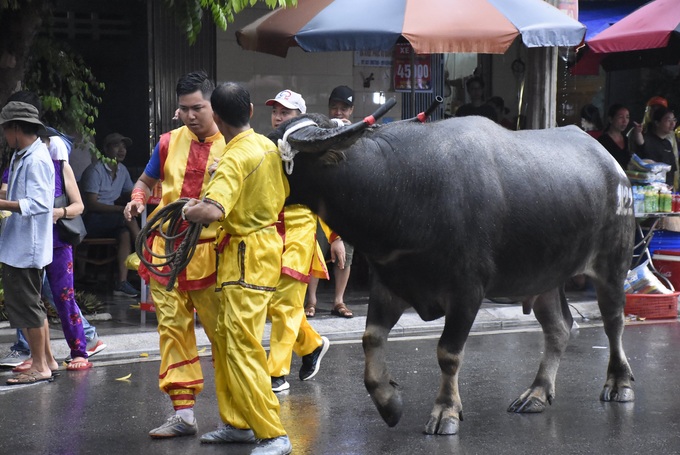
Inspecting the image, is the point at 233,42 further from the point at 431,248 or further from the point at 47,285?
the point at 431,248

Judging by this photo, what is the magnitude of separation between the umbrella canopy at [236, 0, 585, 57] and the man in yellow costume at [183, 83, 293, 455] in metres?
4.21

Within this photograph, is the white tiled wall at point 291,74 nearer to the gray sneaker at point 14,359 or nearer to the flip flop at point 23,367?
the gray sneaker at point 14,359

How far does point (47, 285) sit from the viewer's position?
864 centimetres

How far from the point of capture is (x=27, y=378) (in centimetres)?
756

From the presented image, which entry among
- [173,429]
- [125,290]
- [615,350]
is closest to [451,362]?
[615,350]

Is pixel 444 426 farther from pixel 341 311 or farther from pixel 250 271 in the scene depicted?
pixel 341 311

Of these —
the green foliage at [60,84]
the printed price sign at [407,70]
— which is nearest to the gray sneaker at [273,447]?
the green foliage at [60,84]

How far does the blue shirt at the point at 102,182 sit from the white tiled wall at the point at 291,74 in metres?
1.58

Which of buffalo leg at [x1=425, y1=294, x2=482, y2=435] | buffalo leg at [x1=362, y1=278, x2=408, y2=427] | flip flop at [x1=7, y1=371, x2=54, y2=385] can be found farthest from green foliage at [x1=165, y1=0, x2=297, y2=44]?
buffalo leg at [x1=425, y1=294, x2=482, y2=435]

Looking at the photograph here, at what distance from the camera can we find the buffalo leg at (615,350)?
6945 millimetres

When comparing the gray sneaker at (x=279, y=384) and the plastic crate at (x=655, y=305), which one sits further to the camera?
the plastic crate at (x=655, y=305)

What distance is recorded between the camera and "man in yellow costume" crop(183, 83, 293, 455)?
550 cm

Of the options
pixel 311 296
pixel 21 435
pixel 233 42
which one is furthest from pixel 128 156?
pixel 21 435

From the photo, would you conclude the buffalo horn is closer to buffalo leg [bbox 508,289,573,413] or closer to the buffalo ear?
the buffalo ear
